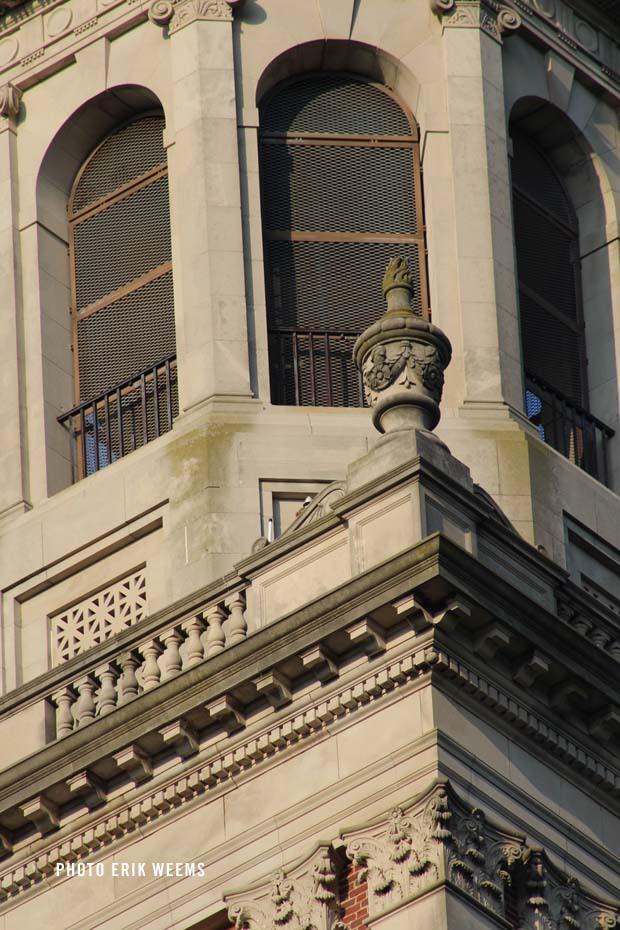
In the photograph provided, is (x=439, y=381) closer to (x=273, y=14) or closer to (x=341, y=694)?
(x=341, y=694)

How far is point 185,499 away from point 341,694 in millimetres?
4868

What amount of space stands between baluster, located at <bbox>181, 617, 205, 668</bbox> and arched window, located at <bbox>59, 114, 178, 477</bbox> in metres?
4.75

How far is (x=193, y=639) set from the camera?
1367 inches

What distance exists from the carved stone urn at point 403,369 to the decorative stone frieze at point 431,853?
12.4 feet

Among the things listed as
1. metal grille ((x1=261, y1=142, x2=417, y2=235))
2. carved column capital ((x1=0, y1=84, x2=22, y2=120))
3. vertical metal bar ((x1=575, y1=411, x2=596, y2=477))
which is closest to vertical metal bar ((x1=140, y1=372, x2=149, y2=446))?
metal grille ((x1=261, y1=142, x2=417, y2=235))

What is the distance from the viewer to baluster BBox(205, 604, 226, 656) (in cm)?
3431

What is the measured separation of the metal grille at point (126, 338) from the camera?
40.2m

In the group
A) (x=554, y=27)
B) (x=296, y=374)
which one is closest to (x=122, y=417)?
(x=296, y=374)

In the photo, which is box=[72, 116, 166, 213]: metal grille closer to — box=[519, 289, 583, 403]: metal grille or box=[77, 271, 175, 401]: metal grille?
box=[77, 271, 175, 401]: metal grille

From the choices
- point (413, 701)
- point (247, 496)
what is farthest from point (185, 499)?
point (413, 701)

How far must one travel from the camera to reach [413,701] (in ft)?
108

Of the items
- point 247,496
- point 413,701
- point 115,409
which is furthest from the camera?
point 115,409

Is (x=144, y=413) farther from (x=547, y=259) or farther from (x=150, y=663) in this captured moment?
(x=150, y=663)

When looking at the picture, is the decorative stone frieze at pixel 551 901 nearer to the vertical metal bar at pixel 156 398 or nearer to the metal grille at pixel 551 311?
the metal grille at pixel 551 311
